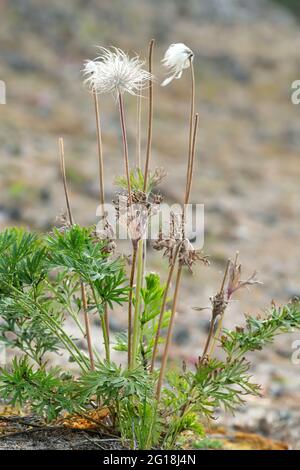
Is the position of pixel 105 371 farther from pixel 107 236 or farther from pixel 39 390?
pixel 107 236

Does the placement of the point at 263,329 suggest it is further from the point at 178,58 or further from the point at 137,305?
the point at 178,58

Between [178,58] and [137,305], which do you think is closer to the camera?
[178,58]

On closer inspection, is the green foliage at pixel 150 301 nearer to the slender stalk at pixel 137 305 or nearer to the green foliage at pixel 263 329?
the slender stalk at pixel 137 305

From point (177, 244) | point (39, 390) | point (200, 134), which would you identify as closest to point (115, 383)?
point (39, 390)

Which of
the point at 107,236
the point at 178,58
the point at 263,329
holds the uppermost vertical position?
the point at 178,58

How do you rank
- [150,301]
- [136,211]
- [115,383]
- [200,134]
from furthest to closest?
[200,134] < [150,301] < [136,211] < [115,383]

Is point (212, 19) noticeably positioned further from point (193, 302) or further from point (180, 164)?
point (193, 302)

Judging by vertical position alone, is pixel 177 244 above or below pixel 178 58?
below

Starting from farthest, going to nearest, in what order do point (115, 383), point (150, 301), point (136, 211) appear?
point (150, 301)
point (136, 211)
point (115, 383)

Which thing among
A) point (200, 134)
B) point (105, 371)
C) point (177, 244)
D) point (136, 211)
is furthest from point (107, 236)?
point (200, 134)

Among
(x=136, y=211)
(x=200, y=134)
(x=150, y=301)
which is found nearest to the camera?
(x=136, y=211)
